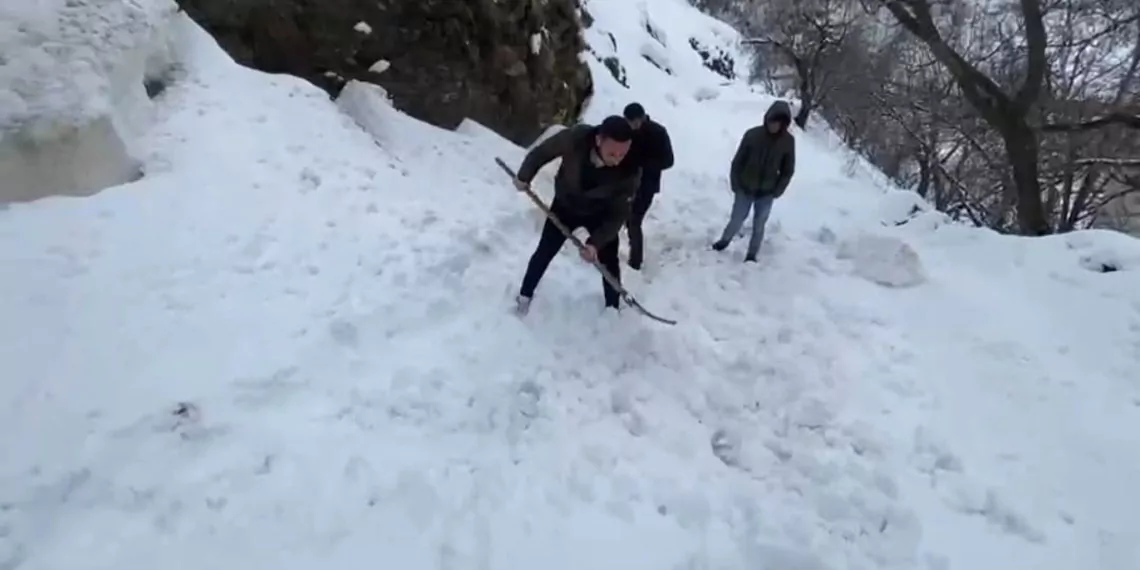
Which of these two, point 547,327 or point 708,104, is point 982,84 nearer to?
point 547,327

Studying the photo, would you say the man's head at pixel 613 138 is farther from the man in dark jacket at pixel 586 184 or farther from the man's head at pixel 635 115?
the man's head at pixel 635 115

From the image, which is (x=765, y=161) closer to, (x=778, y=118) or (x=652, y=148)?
(x=778, y=118)

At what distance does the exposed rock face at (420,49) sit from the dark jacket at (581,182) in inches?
177

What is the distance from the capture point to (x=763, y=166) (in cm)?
727

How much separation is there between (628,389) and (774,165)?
3.22 meters

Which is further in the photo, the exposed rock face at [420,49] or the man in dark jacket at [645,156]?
the exposed rock face at [420,49]

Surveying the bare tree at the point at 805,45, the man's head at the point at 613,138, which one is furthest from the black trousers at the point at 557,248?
the bare tree at the point at 805,45

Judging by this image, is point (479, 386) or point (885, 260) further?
point (885, 260)

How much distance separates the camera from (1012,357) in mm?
5945

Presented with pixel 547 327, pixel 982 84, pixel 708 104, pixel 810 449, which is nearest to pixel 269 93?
pixel 547 327

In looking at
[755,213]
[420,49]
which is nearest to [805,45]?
[420,49]

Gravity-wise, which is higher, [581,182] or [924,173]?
[581,182]

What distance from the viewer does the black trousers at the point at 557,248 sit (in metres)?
5.38

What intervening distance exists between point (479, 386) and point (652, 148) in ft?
8.55
